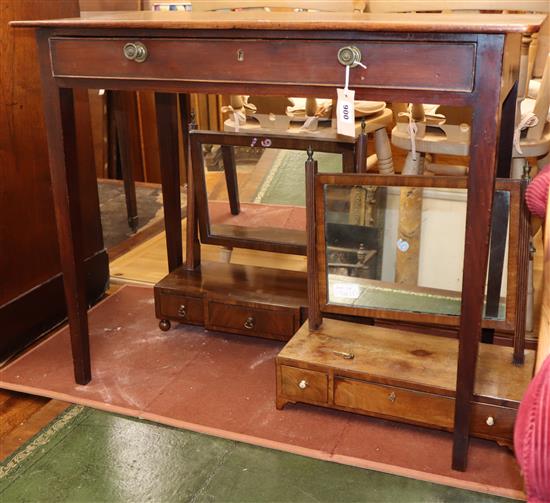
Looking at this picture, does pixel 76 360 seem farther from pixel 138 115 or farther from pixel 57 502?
pixel 138 115

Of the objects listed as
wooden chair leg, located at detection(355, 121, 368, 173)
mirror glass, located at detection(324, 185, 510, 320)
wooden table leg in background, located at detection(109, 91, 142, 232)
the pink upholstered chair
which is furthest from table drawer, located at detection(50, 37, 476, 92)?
wooden table leg in background, located at detection(109, 91, 142, 232)

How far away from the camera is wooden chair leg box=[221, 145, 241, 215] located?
2.04 metres

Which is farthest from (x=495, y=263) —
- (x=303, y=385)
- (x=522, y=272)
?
(x=303, y=385)

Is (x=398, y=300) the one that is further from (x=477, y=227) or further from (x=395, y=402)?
(x=477, y=227)

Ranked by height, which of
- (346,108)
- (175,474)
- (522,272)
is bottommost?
(175,474)

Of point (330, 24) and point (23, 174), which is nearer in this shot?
point (330, 24)

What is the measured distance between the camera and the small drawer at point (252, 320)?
188cm

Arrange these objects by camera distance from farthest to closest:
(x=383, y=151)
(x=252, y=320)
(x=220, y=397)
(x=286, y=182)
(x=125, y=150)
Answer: (x=125, y=150) → (x=383, y=151) → (x=286, y=182) → (x=252, y=320) → (x=220, y=397)

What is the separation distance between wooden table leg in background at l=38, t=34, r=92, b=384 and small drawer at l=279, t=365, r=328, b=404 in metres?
0.52

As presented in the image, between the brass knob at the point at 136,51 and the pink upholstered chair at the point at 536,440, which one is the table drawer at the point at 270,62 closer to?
the brass knob at the point at 136,51

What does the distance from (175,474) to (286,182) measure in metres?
0.90

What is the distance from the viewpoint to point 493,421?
4.89ft

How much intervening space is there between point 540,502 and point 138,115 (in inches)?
141

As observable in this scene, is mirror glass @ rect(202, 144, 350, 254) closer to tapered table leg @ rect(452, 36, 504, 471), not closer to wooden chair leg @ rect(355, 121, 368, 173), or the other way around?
wooden chair leg @ rect(355, 121, 368, 173)
